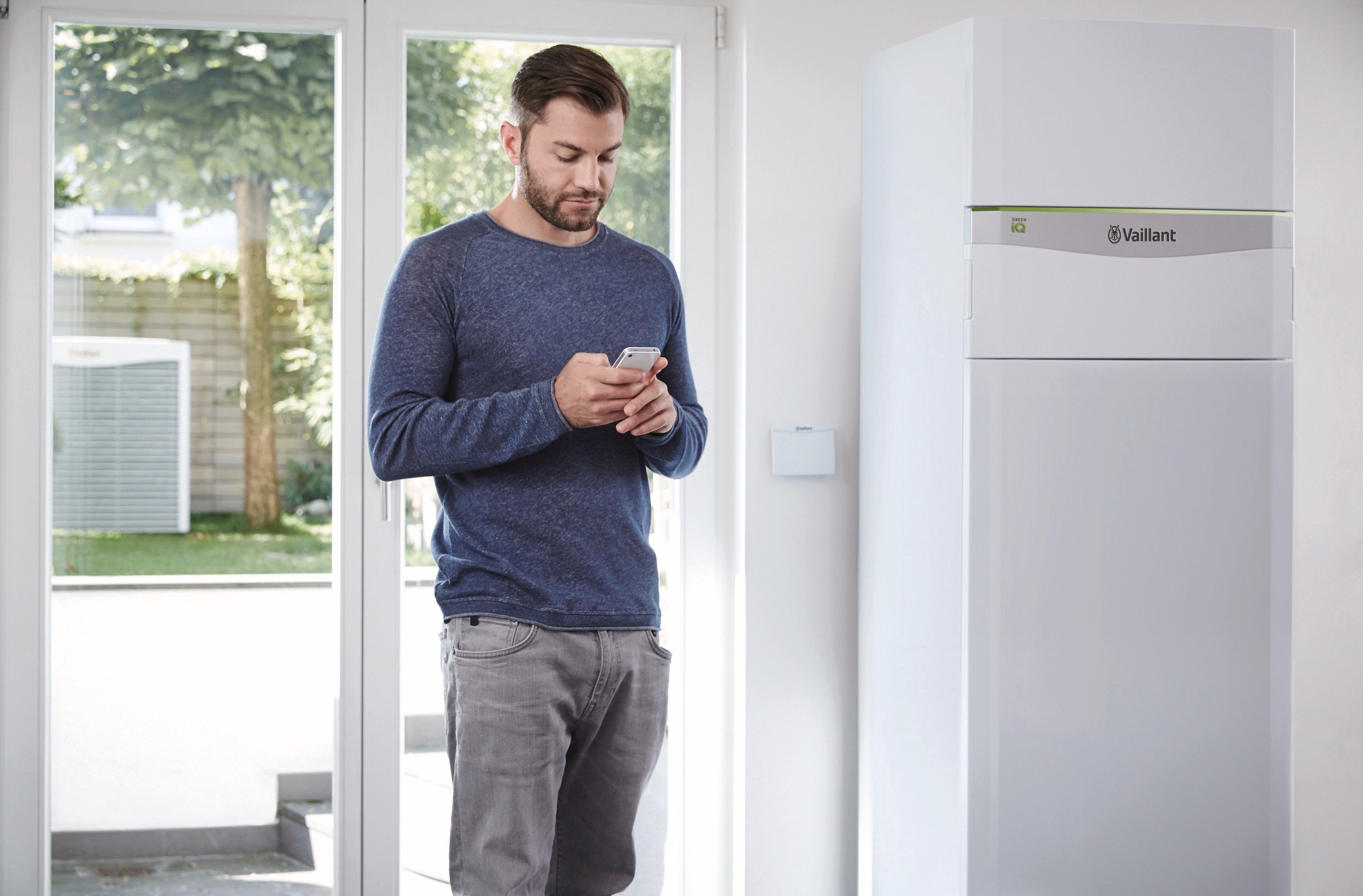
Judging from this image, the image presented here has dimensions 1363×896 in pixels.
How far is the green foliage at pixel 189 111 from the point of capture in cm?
198

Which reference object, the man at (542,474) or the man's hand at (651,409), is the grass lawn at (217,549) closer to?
the man at (542,474)

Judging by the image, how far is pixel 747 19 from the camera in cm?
195

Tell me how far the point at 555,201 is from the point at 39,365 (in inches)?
45.4

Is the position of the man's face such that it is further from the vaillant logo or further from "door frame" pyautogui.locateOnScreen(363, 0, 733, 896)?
the vaillant logo

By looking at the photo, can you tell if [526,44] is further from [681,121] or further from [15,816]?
[15,816]

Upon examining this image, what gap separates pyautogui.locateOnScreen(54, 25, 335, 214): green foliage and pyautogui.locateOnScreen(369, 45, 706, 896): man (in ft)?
2.47

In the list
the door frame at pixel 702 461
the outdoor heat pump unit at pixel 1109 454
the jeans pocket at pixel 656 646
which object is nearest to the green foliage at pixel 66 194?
the door frame at pixel 702 461

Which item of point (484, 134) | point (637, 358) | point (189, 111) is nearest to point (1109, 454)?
point (637, 358)

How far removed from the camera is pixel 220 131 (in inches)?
79.3

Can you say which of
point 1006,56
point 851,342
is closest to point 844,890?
point 851,342

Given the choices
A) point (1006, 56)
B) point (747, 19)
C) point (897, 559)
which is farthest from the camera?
point (747, 19)

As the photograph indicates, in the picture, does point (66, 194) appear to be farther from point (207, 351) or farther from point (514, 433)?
point (514, 433)

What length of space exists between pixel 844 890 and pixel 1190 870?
67 cm

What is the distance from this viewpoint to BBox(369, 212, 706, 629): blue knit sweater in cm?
135
